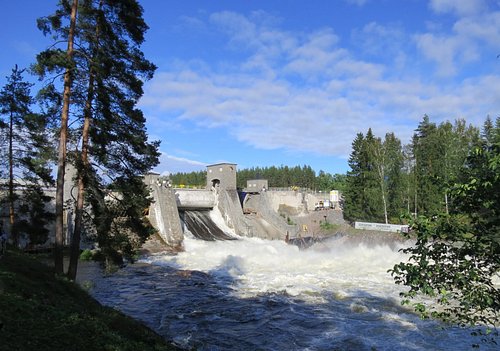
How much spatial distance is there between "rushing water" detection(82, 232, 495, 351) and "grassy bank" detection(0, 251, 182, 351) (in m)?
3.55

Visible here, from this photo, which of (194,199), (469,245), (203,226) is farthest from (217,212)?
(469,245)

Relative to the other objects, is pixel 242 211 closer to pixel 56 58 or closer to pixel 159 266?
pixel 159 266

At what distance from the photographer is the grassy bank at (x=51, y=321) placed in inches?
269

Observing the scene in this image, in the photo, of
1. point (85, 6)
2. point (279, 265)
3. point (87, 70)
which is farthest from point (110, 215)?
point (279, 265)

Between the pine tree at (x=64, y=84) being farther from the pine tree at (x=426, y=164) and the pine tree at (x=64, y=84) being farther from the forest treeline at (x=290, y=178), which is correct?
the forest treeline at (x=290, y=178)

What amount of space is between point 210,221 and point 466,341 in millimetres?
31574

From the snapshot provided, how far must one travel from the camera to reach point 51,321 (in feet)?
26.0

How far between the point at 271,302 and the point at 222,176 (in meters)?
28.7

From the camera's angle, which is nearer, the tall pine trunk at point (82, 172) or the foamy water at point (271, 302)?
the tall pine trunk at point (82, 172)

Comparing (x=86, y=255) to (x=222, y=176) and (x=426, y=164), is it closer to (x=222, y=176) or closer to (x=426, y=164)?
(x=222, y=176)

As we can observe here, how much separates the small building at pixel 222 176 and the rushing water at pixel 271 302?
542 inches

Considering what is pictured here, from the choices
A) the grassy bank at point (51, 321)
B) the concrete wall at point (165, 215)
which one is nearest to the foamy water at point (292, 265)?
the concrete wall at point (165, 215)

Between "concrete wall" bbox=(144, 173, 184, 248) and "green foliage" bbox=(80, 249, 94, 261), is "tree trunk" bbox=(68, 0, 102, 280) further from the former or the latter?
"concrete wall" bbox=(144, 173, 184, 248)

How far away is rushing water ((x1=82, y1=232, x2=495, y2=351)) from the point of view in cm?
1409
